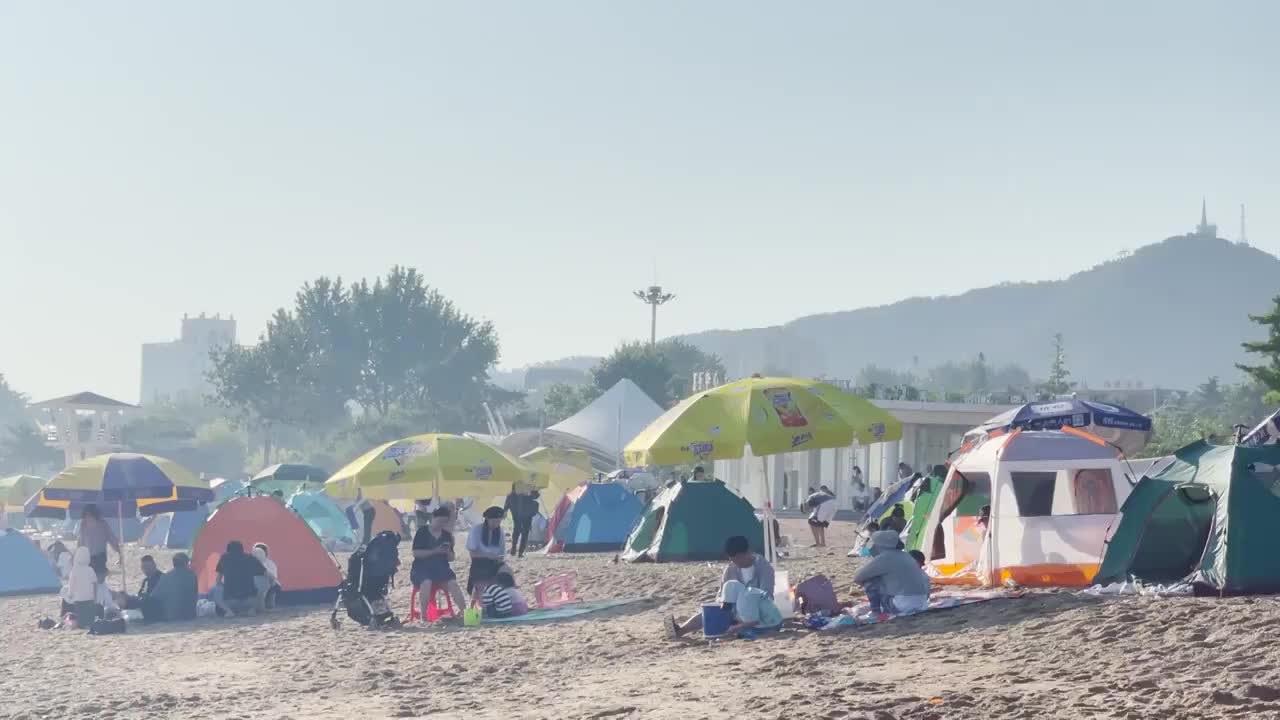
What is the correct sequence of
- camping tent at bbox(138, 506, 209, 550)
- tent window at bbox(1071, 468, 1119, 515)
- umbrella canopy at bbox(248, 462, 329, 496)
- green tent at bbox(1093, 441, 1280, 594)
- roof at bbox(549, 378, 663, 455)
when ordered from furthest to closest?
1. roof at bbox(549, 378, 663, 455)
2. camping tent at bbox(138, 506, 209, 550)
3. umbrella canopy at bbox(248, 462, 329, 496)
4. tent window at bbox(1071, 468, 1119, 515)
5. green tent at bbox(1093, 441, 1280, 594)

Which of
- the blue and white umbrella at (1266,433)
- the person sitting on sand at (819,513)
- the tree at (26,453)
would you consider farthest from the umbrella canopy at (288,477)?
the tree at (26,453)

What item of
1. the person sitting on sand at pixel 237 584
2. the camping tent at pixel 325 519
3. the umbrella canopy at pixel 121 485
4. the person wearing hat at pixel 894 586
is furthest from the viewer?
the camping tent at pixel 325 519

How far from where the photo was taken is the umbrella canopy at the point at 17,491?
44.1 m

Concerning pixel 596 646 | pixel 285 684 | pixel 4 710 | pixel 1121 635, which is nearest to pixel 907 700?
pixel 1121 635

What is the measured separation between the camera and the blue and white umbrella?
1377 cm

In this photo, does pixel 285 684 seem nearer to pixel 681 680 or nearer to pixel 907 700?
pixel 681 680

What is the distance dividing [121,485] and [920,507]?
10.3m

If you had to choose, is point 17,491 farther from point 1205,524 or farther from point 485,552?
point 1205,524

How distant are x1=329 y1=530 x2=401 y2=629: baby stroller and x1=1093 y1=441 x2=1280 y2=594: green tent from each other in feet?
24.4

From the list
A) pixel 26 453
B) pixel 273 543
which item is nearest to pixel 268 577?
pixel 273 543

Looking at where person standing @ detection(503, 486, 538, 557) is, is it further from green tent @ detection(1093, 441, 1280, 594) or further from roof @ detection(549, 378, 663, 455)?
roof @ detection(549, 378, 663, 455)

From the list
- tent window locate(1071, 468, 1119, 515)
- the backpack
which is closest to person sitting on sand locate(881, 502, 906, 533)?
tent window locate(1071, 468, 1119, 515)

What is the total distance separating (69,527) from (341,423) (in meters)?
51.4

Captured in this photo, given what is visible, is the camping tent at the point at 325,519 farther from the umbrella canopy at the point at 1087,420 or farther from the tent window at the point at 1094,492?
the tent window at the point at 1094,492
